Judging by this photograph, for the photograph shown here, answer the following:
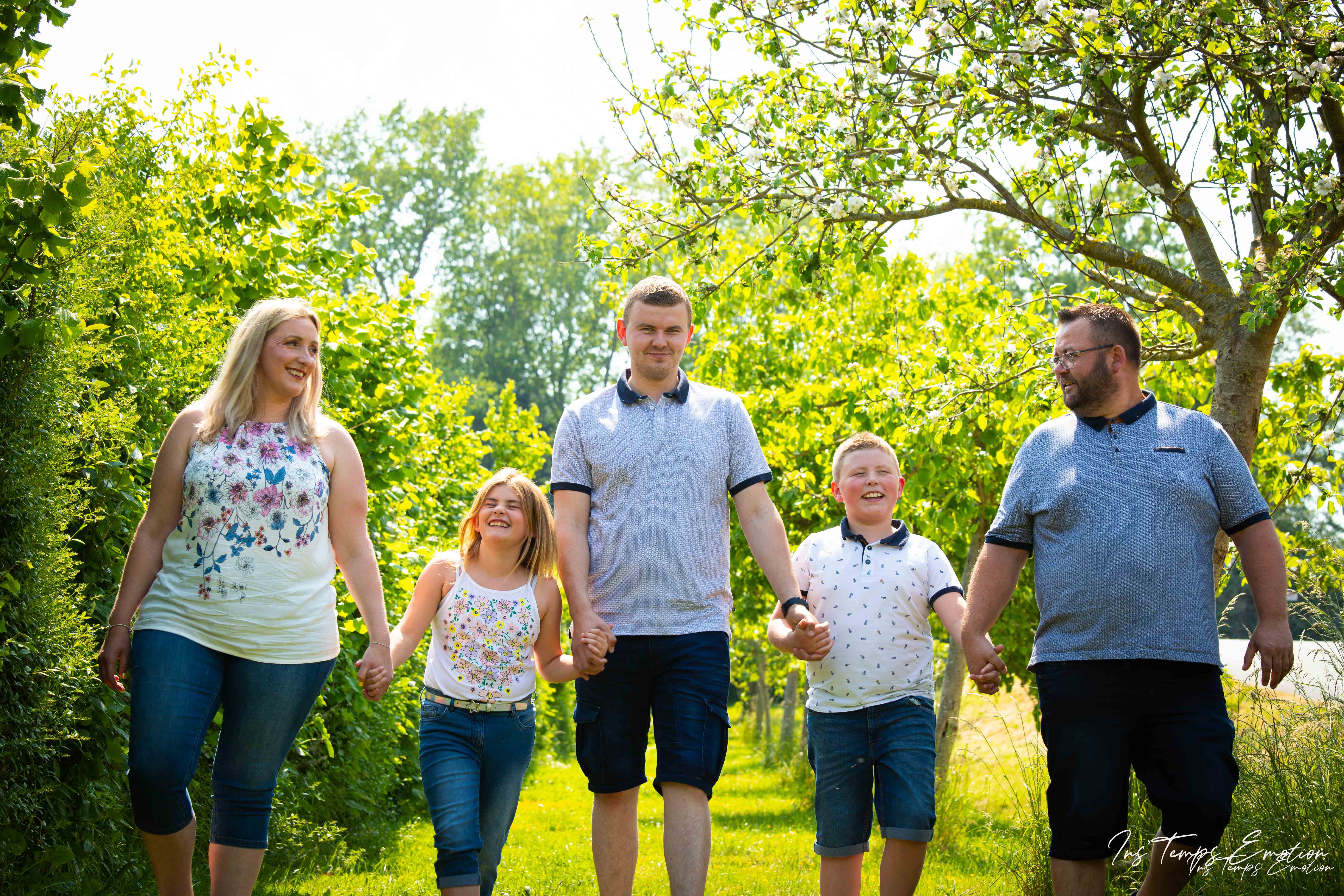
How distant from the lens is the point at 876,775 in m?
4.30

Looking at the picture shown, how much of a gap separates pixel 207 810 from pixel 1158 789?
4387 millimetres

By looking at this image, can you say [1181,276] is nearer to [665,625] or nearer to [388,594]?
[665,625]

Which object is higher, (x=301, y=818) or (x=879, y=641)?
(x=879, y=641)

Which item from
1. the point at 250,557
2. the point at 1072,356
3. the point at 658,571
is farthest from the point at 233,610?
the point at 1072,356

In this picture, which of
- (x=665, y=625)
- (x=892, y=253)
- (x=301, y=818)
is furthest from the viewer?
(x=892, y=253)

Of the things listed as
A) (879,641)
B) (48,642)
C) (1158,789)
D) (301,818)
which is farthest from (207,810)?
(1158,789)

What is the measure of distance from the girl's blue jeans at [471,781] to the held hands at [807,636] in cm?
102

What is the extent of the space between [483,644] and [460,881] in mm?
815

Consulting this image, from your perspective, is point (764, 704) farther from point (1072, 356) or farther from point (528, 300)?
point (1072, 356)

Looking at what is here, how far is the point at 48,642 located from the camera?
381 cm

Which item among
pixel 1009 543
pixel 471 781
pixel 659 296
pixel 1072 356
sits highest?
pixel 659 296

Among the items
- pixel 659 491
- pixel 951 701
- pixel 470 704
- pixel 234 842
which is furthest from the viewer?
pixel 951 701

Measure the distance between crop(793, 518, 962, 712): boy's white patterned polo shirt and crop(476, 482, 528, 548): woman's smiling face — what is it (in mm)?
1118

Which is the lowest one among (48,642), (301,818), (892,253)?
(301,818)
